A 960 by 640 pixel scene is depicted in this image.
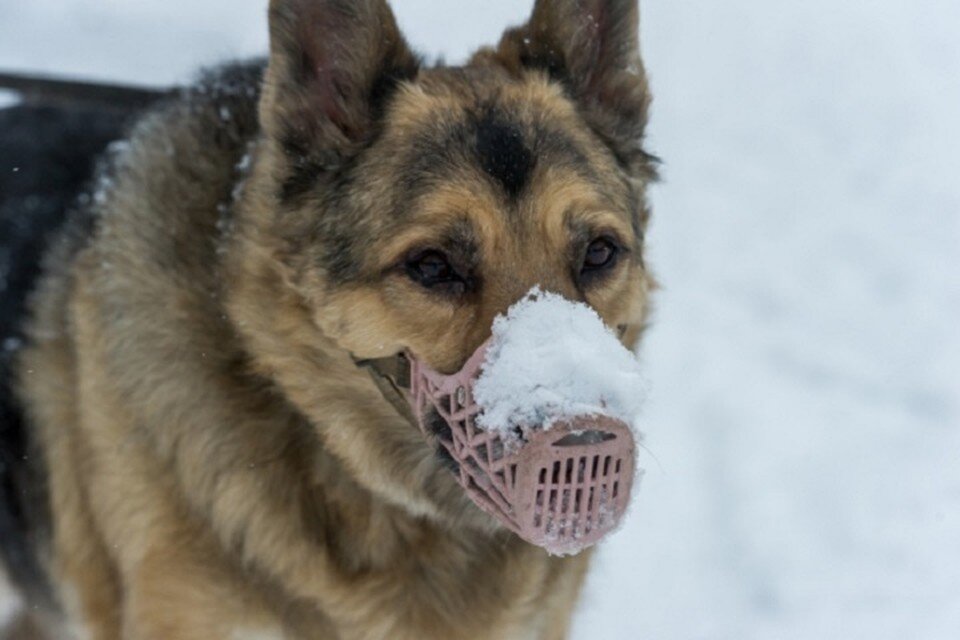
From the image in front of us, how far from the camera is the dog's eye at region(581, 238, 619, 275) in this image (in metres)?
2.80

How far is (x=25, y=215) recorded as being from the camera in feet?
11.6

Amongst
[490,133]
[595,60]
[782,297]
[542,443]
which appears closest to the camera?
[542,443]

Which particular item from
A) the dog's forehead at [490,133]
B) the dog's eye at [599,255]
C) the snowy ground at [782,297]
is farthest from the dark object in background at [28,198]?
the dog's eye at [599,255]

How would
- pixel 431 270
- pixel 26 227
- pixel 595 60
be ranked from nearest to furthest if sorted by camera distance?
pixel 431 270, pixel 595 60, pixel 26 227

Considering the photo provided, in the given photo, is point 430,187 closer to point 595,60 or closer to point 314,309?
point 314,309

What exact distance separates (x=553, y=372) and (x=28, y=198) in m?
2.15

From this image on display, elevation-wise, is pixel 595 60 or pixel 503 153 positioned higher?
pixel 595 60

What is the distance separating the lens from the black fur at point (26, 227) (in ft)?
11.2

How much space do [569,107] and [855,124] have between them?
449 centimetres

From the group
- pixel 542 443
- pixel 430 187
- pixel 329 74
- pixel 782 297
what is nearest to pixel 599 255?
pixel 430 187

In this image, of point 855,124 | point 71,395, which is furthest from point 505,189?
point 855,124

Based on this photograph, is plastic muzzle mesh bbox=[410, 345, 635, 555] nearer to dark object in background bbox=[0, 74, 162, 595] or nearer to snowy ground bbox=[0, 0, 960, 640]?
snowy ground bbox=[0, 0, 960, 640]

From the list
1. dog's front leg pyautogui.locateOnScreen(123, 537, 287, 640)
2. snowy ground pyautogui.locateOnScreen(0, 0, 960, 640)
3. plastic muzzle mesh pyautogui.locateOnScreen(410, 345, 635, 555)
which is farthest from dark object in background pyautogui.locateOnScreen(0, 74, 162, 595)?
plastic muzzle mesh pyautogui.locateOnScreen(410, 345, 635, 555)

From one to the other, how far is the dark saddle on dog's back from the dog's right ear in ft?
3.48
